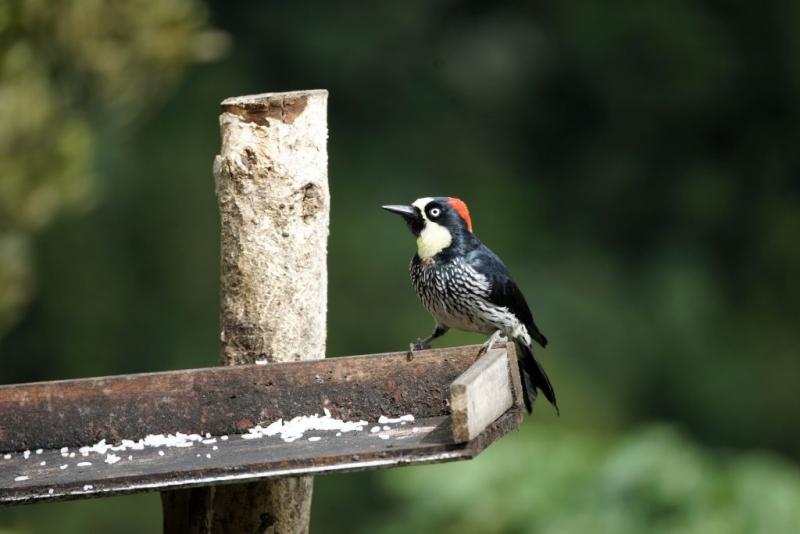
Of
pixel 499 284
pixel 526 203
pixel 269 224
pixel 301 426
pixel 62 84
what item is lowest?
pixel 526 203

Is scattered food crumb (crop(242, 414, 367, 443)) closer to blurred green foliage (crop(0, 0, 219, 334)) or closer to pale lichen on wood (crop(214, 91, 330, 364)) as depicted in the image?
pale lichen on wood (crop(214, 91, 330, 364))

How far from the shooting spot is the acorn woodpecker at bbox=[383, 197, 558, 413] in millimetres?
4477

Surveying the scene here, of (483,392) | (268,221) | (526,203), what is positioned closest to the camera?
(483,392)

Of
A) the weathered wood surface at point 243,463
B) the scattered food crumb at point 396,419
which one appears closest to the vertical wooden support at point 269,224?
the scattered food crumb at point 396,419

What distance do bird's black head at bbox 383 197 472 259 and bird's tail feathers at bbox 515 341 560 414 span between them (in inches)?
18.7

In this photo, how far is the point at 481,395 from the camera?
2.89 m

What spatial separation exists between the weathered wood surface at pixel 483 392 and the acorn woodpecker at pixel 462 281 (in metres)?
1.05

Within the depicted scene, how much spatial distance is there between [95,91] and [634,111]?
6557 mm

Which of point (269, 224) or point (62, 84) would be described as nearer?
point (269, 224)

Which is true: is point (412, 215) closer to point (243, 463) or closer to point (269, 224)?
point (269, 224)

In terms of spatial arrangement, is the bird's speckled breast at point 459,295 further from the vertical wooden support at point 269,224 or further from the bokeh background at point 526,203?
the bokeh background at point 526,203

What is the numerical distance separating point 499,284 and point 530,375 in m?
0.38

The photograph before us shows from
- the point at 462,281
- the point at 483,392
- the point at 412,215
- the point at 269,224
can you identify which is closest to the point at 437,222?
the point at 412,215

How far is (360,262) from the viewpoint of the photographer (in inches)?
373
